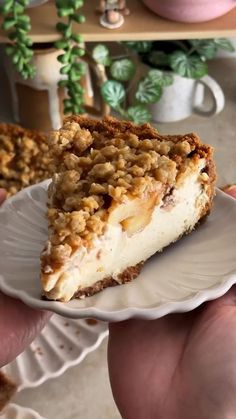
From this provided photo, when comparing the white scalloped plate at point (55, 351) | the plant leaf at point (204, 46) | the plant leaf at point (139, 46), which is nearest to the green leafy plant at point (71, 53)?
the plant leaf at point (139, 46)

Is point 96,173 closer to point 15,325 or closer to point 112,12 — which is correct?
point 15,325

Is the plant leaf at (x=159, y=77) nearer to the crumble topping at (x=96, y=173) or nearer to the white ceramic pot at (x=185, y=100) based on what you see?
the white ceramic pot at (x=185, y=100)

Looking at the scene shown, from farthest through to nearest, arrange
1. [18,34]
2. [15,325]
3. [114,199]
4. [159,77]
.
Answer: [159,77] → [18,34] → [15,325] → [114,199]

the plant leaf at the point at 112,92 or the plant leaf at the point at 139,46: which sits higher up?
the plant leaf at the point at 139,46

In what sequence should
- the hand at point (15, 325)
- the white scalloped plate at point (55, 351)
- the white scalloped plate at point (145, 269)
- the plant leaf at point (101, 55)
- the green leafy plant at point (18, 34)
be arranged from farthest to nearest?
the plant leaf at point (101, 55), the green leafy plant at point (18, 34), the white scalloped plate at point (55, 351), the hand at point (15, 325), the white scalloped plate at point (145, 269)

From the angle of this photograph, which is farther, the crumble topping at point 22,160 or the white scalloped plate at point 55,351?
the crumble topping at point 22,160

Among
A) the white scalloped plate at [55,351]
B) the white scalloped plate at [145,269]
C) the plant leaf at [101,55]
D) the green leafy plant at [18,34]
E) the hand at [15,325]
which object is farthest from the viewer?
the plant leaf at [101,55]

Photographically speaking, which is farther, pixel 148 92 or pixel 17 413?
pixel 148 92

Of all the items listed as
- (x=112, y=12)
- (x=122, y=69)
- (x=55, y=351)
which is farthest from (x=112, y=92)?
(x=55, y=351)

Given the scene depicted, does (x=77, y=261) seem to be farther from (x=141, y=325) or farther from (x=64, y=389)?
(x=64, y=389)
